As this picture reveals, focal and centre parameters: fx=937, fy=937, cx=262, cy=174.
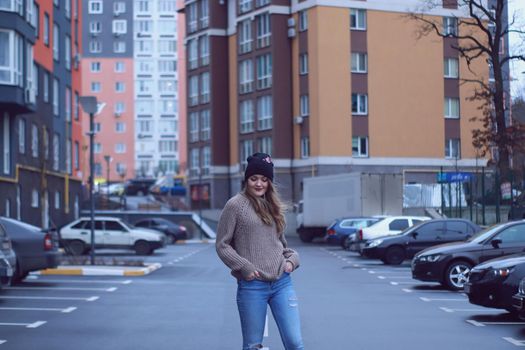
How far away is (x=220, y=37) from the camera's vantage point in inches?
2729

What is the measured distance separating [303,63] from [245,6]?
7.81m

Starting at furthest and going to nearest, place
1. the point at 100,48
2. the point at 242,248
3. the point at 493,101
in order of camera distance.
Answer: the point at 100,48 → the point at 493,101 → the point at 242,248

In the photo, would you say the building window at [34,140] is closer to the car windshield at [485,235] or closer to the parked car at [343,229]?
the parked car at [343,229]

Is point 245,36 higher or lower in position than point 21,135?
higher

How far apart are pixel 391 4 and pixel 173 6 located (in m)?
51.5

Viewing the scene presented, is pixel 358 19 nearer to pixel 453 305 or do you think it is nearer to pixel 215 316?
pixel 453 305

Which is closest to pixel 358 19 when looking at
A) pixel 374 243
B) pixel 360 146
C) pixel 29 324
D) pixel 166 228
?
pixel 360 146

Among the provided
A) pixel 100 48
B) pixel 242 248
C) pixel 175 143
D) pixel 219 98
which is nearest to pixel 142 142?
pixel 175 143

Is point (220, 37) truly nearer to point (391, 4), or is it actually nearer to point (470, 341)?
point (391, 4)

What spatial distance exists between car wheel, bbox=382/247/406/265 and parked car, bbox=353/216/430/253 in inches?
169

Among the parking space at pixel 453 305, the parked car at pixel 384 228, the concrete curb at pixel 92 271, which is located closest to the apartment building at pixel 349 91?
the parked car at pixel 384 228

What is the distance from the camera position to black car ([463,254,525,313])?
1261cm

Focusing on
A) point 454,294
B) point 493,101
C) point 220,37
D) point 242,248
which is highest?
point 220,37

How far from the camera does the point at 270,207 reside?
6961mm
